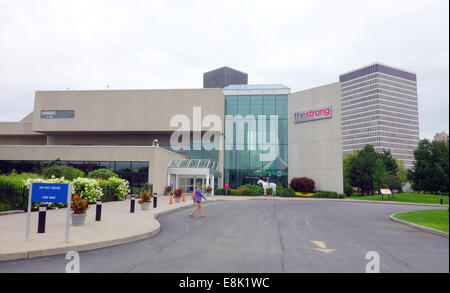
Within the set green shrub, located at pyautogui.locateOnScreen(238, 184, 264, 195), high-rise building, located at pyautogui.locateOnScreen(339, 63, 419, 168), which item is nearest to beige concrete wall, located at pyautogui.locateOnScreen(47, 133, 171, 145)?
green shrub, located at pyautogui.locateOnScreen(238, 184, 264, 195)

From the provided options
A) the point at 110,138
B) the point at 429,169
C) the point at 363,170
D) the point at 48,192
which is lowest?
the point at 48,192

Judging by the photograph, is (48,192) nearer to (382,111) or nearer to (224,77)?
(224,77)

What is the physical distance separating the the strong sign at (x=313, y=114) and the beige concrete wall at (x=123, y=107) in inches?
426

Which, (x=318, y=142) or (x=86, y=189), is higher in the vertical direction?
(x=318, y=142)

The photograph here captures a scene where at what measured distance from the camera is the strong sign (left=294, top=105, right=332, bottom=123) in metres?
44.7

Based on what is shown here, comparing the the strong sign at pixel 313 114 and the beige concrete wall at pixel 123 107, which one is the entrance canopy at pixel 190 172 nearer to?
the beige concrete wall at pixel 123 107

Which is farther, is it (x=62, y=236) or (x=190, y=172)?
(x=190, y=172)

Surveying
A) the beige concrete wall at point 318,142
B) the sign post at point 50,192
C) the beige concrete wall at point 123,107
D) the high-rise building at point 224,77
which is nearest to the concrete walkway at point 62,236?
the sign post at point 50,192

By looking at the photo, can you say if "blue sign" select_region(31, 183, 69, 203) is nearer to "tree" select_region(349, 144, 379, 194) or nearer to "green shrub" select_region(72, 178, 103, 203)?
"green shrub" select_region(72, 178, 103, 203)

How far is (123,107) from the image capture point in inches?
1887

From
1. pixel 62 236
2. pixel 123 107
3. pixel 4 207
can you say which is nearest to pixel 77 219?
pixel 62 236

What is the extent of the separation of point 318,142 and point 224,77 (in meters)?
49.8

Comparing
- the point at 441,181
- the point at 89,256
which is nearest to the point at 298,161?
the point at 441,181
